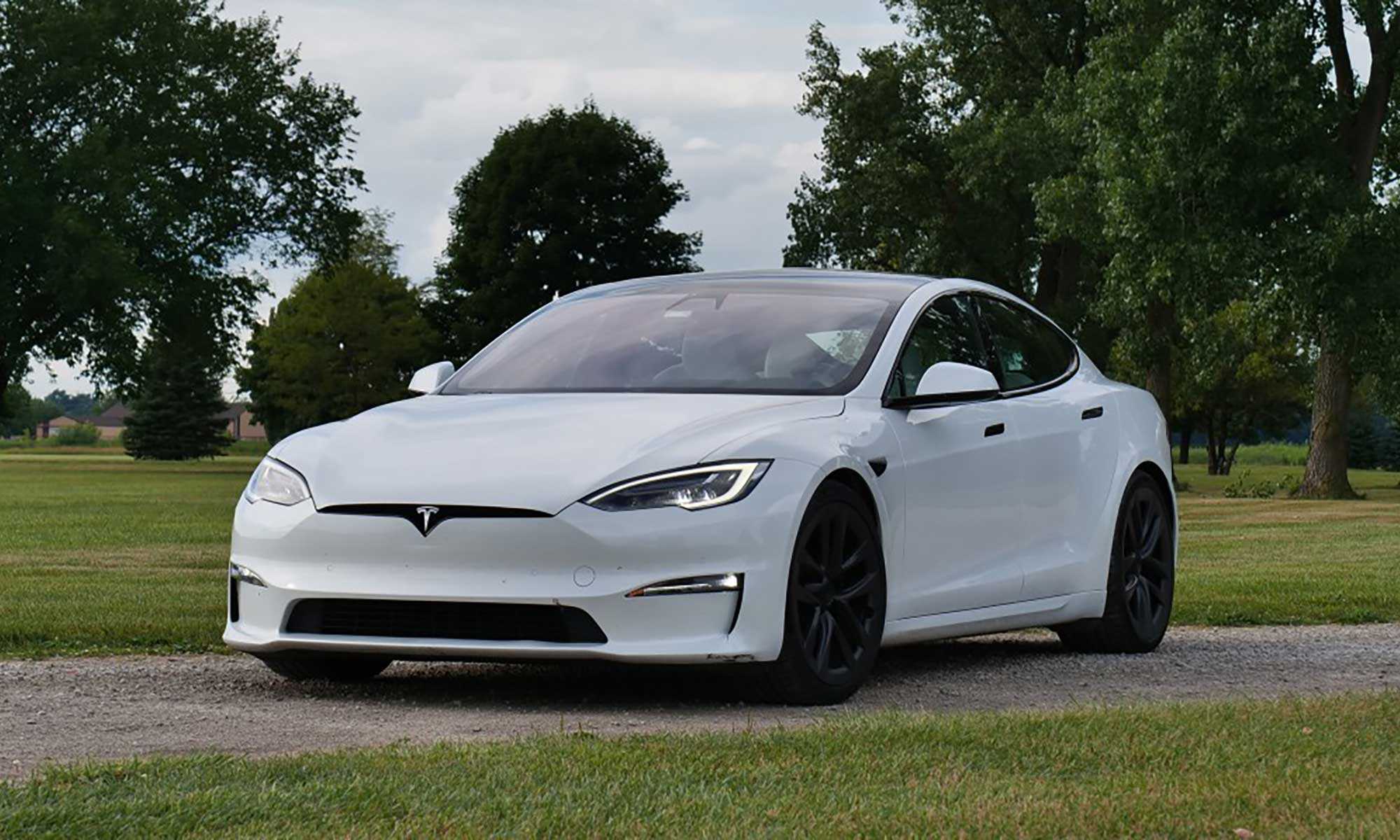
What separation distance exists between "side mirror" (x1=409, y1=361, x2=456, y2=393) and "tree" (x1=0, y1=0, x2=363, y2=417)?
4106 cm

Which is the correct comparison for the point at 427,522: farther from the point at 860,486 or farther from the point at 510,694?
the point at 860,486

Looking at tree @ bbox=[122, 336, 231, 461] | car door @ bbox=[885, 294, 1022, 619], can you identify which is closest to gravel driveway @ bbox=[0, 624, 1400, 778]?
car door @ bbox=[885, 294, 1022, 619]

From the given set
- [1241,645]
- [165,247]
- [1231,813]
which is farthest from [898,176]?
[1231,813]

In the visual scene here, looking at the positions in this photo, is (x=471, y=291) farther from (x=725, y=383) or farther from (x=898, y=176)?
(x=725, y=383)

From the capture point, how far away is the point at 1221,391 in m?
79.6

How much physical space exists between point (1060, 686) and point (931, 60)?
42.0 metres

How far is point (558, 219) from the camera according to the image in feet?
218

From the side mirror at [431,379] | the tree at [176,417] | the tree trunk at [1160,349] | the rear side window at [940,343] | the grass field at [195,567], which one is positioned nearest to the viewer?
the rear side window at [940,343]

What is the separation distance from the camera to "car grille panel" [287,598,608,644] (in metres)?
6.71

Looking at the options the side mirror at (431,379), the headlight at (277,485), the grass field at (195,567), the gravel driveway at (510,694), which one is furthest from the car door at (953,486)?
the grass field at (195,567)

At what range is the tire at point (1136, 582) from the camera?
9.31 m

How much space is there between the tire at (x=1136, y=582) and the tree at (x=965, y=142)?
33654mm

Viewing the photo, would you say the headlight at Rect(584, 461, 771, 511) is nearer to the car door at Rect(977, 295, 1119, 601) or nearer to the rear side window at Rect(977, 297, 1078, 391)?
the car door at Rect(977, 295, 1119, 601)

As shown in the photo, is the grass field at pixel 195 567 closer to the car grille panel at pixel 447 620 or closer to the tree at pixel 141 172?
the car grille panel at pixel 447 620
